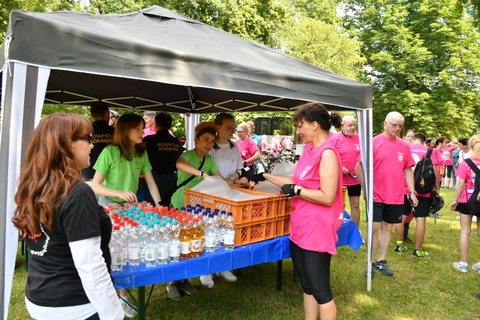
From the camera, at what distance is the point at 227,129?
381 cm

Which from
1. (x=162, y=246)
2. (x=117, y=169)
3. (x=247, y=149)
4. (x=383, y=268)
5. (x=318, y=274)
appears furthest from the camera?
(x=247, y=149)

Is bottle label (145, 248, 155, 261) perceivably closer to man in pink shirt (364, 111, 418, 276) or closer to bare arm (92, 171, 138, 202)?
bare arm (92, 171, 138, 202)

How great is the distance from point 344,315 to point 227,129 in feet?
7.19

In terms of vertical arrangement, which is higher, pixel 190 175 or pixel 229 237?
pixel 190 175

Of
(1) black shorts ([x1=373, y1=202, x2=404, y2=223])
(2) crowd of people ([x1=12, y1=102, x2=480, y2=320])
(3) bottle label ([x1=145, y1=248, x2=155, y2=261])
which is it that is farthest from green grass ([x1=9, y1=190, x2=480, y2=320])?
(3) bottle label ([x1=145, y1=248, x2=155, y2=261])

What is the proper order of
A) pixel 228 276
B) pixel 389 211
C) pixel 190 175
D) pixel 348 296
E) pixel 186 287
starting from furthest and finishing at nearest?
pixel 389 211
pixel 228 276
pixel 348 296
pixel 186 287
pixel 190 175

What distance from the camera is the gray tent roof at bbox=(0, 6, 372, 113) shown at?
1.92 metres

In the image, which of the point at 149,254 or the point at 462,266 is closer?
the point at 149,254

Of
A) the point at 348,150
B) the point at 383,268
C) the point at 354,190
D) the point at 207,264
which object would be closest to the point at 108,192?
the point at 207,264

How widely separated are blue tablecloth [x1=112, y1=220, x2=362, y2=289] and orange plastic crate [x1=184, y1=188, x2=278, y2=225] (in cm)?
21

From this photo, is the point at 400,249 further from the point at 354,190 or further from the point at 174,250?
the point at 174,250

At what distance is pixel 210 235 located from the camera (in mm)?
2424

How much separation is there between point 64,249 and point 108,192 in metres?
1.27

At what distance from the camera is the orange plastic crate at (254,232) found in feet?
8.45
